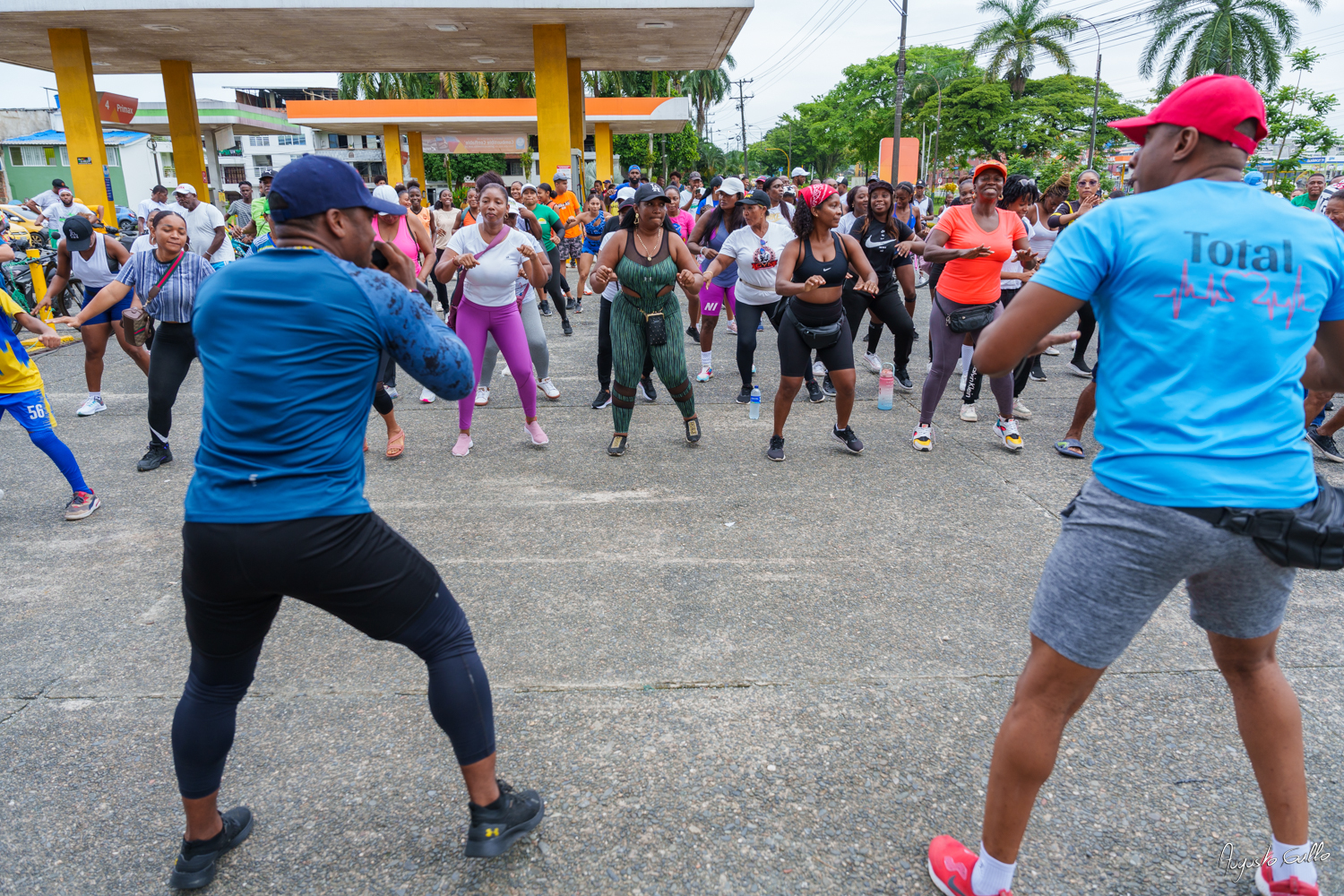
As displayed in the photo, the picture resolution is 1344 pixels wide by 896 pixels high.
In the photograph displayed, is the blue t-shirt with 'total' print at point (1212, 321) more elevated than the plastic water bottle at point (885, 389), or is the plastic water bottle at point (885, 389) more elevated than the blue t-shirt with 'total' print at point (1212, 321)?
the blue t-shirt with 'total' print at point (1212, 321)

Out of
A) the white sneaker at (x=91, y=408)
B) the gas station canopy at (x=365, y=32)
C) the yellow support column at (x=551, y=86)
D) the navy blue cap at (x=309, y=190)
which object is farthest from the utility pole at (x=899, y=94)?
the navy blue cap at (x=309, y=190)

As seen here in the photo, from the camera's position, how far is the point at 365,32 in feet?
56.3

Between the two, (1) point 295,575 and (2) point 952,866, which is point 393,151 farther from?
(2) point 952,866

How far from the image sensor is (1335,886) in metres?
2.16

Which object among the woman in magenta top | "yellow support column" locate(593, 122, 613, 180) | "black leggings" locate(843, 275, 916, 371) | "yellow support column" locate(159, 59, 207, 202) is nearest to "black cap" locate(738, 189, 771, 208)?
"black leggings" locate(843, 275, 916, 371)

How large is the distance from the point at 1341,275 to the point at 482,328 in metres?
5.13

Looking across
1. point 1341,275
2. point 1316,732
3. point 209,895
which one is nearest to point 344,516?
point 209,895

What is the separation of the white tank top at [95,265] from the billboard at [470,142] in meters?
34.1

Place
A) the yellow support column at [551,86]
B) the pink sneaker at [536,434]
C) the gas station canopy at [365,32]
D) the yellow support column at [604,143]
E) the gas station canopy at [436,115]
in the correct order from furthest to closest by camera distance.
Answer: the gas station canopy at [436,115] → the yellow support column at [604,143] → the yellow support column at [551,86] → the gas station canopy at [365,32] → the pink sneaker at [536,434]

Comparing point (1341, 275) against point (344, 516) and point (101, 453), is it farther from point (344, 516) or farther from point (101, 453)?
point (101, 453)

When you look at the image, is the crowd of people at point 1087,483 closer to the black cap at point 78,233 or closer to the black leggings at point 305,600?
the black leggings at point 305,600

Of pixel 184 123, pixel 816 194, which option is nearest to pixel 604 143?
pixel 184 123

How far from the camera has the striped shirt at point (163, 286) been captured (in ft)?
18.2

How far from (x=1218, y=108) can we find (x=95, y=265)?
8.86 m
